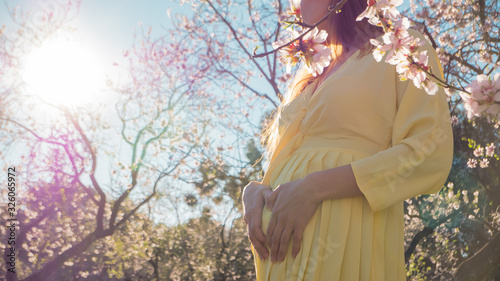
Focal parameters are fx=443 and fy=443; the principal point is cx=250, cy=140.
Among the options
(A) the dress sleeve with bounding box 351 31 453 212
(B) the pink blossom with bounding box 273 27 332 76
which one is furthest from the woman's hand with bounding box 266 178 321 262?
(B) the pink blossom with bounding box 273 27 332 76

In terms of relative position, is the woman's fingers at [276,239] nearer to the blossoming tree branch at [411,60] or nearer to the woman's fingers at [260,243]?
the woman's fingers at [260,243]

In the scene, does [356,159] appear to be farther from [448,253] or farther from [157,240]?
[157,240]

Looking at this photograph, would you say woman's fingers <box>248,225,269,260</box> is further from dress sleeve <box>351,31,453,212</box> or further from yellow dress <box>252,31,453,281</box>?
dress sleeve <box>351,31,453,212</box>

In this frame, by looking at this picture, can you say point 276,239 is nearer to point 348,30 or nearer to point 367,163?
point 367,163

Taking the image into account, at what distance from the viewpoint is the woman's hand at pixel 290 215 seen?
2.97 ft

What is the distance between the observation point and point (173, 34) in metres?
7.54

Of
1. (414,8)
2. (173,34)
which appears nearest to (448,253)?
(414,8)

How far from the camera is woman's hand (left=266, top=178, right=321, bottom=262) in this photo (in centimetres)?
90

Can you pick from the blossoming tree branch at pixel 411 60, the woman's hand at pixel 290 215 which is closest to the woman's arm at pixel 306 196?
the woman's hand at pixel 290 215

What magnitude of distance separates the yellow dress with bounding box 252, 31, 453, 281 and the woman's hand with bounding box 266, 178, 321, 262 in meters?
0.02

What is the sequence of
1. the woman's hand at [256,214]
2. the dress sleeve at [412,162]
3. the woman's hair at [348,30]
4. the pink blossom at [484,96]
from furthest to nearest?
the woman's hair at [348,30] → the woman's hand at [256,214] → the dress sleeve at [412,162] → the pink blossom at [484,96]

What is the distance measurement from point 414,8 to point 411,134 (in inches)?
157

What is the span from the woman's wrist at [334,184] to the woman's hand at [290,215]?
1cm

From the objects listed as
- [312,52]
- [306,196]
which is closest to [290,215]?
[306,196]
